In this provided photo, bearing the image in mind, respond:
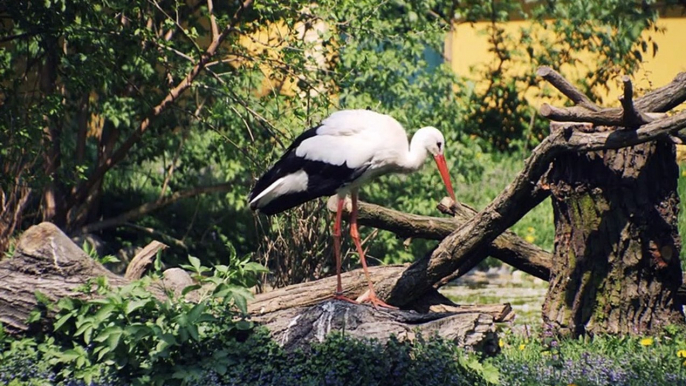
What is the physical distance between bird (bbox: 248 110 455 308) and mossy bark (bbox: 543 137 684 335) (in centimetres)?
108

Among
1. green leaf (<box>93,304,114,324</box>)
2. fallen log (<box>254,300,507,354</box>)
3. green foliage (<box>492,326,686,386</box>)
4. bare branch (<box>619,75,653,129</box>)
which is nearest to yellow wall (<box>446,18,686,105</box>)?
green foliage (<box>492,326,686,386</box>)

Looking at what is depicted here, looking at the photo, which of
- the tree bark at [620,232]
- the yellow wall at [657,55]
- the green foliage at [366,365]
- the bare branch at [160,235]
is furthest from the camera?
the yellow wall at [657,55]

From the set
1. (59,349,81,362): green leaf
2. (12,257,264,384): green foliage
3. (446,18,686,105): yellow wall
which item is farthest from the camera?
(446,18,686,105): yellow wall

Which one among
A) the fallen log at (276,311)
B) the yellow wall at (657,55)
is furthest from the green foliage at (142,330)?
the yellow wall at (657,55)

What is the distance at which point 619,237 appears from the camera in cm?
606

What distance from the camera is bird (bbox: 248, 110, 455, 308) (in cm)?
666

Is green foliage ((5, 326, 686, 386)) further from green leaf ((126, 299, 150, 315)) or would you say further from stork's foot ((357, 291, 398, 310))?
stork's foot ((357, 291, 398, 310))

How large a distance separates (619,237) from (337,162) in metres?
1.73

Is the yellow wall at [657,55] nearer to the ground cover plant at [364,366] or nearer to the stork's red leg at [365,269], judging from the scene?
the stork's red leg at [365,269]

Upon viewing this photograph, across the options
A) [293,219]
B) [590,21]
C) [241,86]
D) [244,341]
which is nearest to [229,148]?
[241,86]

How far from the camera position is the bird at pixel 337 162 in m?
6.66

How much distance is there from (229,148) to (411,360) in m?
4.10

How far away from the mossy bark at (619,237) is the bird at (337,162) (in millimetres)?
1078

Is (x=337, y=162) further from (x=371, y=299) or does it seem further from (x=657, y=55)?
(x=657, y=55)
